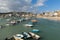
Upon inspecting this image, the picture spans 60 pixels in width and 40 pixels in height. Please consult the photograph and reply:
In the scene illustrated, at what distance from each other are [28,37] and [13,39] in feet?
15.7

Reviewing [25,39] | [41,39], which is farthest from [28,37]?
[41,39]

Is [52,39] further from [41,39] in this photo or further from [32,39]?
[32,39]

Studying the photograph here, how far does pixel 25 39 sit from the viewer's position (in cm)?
3725

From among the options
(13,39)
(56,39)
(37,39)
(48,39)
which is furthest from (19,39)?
(56,39)

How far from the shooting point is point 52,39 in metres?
37.8

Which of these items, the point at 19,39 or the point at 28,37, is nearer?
the point at 19,39

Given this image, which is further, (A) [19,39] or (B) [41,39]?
(B) [41,39]

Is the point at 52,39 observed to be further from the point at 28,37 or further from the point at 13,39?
the point at 13,39

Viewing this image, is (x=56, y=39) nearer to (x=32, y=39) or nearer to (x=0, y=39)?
(x=32, y=39)

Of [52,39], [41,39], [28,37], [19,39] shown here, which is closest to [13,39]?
[19,39]

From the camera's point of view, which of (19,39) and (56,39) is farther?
(56,39)

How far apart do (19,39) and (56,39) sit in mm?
11246

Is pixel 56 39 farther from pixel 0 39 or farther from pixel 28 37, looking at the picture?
pixel 0 39

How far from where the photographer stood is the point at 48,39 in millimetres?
37594
